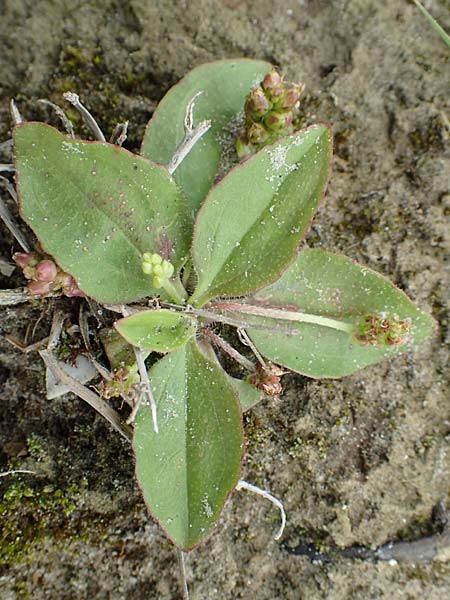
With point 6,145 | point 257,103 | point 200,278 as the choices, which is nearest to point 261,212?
point 200,278

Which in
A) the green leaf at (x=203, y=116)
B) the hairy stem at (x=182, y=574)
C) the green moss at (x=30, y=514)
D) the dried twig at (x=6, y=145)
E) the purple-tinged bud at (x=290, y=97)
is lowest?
the green moss at (x=30, y=514)

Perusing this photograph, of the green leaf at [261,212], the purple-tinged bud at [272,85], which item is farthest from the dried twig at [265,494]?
the purple-tinged bud at [272,85]

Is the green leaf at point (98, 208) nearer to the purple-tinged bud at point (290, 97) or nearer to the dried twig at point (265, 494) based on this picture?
the purple-tinged bud at point (290, 97)

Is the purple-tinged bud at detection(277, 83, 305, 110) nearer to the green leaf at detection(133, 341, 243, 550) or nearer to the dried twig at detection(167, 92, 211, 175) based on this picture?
the dried twig at detection(167, 92, 211, 175)

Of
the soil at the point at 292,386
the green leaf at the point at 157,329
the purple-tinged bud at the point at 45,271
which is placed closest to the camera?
the green leaf at the point at 157,329

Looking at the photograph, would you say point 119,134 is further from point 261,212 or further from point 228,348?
point 228,348

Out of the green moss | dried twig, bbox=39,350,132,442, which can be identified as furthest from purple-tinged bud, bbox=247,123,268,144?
the green moss

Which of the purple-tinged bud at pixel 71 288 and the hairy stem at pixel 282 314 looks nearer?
the purple-tinged bud at pixel 71 288
